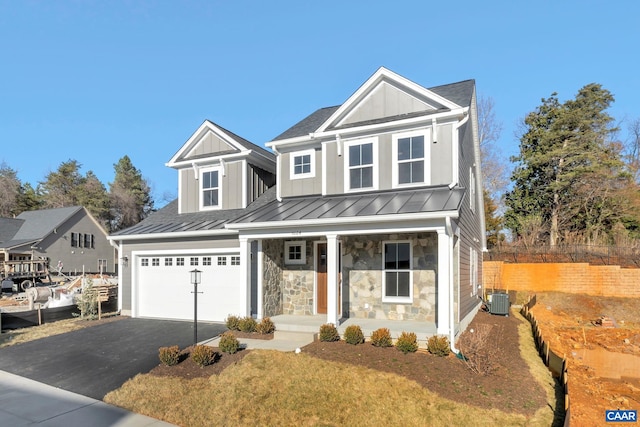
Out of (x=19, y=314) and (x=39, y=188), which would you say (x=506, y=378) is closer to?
(x=19, y=314)

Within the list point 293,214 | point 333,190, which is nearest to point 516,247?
point 333,190

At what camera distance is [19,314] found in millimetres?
12898

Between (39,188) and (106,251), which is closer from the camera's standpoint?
(106,251)

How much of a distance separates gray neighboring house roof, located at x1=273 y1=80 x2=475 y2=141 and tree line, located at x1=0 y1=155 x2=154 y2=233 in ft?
125

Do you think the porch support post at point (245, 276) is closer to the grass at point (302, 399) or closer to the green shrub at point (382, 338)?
the grass at point (302, 399)

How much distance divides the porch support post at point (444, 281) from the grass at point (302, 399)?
199cm

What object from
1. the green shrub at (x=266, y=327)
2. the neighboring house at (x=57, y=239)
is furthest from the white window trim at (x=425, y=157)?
the neighboring house at (x=57, y=239)

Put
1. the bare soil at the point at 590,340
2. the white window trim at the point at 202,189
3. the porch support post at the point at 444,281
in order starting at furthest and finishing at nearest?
the white window trim at the point at 202,189 → the porch support post at the point at 444,281 → the bare soil at the point at 590,340

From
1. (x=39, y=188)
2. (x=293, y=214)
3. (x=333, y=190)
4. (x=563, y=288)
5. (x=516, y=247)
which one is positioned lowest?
(x=563, y=288)

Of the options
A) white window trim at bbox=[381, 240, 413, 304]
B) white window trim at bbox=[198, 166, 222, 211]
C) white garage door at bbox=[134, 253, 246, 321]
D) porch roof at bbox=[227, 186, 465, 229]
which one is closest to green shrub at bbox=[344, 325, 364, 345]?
white window trim at bbox=[381, 240, 413, 304]

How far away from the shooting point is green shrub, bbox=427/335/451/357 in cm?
792

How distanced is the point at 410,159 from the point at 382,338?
515cm

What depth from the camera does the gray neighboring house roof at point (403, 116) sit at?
11374 millimetres

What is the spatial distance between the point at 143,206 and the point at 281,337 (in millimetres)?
45494
